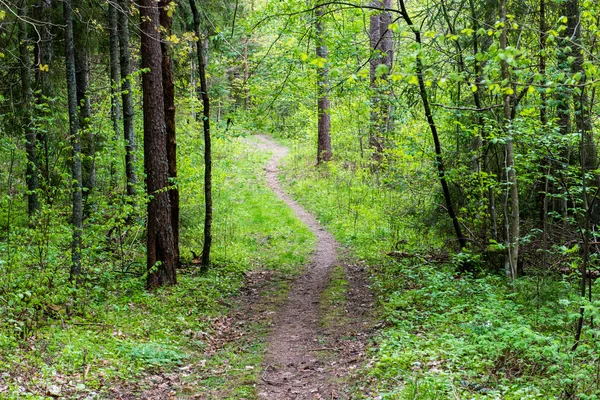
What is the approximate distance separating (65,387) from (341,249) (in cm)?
892

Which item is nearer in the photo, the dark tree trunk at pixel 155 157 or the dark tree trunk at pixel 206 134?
the dark tree trunk at pixel 155 157

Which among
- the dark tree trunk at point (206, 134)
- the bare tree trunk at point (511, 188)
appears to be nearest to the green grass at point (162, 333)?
the dark tree trunk at point (206, 134)

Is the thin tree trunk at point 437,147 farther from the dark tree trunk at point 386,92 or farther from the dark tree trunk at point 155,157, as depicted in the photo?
the dark tree trunk at point 155,157

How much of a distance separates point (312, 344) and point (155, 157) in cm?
469

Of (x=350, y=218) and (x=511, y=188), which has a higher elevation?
(x=511, y=188)

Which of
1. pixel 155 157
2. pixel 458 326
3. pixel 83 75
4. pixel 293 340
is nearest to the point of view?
pixel 458 326

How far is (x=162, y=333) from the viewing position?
738 cm

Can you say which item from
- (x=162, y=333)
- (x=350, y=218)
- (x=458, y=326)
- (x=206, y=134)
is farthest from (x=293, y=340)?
(x=350, y=218)

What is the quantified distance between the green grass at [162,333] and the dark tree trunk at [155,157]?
1.64 feet

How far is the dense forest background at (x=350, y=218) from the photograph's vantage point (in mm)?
5438

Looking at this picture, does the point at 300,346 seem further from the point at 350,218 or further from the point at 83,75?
the point at 83,75

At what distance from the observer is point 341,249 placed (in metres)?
13.2

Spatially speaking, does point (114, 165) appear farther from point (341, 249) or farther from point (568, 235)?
point (568, 235)

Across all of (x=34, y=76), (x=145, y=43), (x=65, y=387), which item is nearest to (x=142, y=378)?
(x=65, y=387)
